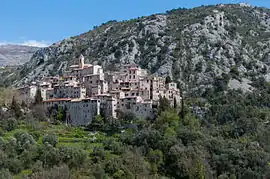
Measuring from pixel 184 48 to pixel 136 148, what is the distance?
222 ft

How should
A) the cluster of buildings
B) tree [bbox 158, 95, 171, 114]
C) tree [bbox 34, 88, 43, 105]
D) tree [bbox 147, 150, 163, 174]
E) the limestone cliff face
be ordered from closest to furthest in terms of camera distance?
1. tree [bbox 147, 150, 163, 174]
2. tree [bbox 158, 95, 171, 114]
3. the cluster of buildings
4. tree [bbox 34, 88, 43, 105]
5. the limestone cliff face

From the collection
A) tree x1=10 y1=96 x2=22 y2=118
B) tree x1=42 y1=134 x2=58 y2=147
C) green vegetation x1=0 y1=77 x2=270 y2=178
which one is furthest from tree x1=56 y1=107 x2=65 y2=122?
tree x1=42 y1=134 x2=58 y2=147

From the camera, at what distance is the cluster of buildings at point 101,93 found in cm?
8344

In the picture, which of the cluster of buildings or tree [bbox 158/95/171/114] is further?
the cluster of buildings

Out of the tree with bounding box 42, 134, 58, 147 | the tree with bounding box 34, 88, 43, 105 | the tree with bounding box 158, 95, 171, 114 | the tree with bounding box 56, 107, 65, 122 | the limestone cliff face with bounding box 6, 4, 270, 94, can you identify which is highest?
the limestone cliff face with bounding box 6, 4, 270, 94

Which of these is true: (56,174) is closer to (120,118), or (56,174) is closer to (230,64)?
(120,118)

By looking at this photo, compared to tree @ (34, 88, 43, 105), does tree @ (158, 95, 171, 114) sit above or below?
below

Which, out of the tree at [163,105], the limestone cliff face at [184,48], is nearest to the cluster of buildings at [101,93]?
the tree at [163,105]

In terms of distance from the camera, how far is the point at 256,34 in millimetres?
156125

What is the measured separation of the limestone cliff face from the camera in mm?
126125

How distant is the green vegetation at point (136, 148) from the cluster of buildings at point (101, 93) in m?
2.38

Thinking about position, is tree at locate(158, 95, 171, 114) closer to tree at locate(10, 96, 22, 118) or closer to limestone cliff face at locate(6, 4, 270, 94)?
tree at locate(10, 96, 22, 118)

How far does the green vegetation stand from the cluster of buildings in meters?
2.38

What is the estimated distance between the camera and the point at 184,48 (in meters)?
136
